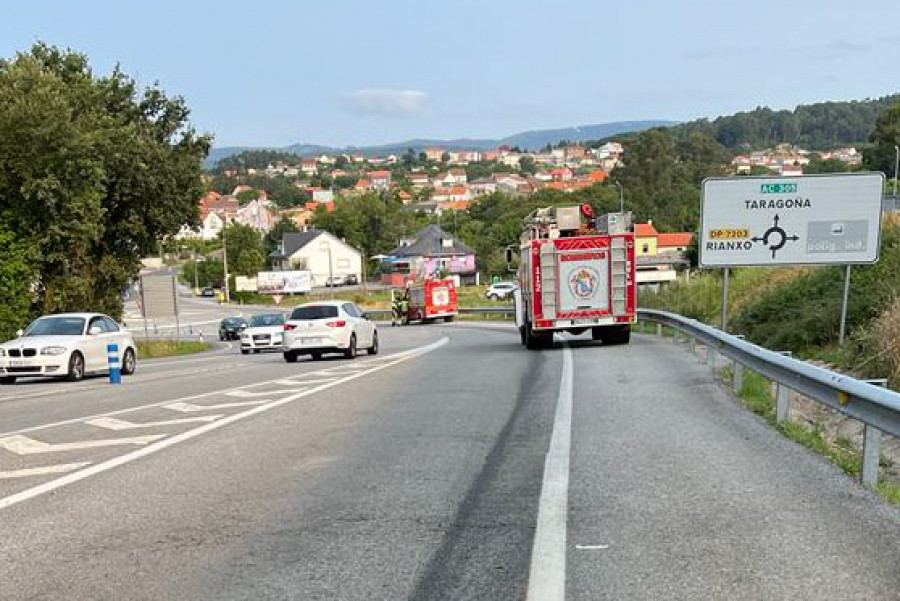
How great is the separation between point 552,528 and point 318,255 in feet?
473

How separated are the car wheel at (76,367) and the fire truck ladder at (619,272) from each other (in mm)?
12220

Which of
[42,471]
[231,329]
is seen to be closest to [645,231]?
[231,329]

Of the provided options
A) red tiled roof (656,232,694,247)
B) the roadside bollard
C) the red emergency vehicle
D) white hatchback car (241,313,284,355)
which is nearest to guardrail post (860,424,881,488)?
the roadside bollard

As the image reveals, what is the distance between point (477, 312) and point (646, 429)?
54706 mm

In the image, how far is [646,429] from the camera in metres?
10.1

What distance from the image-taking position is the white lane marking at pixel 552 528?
16.2ft

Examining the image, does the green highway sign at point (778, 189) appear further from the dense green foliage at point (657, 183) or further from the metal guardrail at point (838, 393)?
the dense green foliage at point (657, 183)

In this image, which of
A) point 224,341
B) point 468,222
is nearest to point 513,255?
point 224,341

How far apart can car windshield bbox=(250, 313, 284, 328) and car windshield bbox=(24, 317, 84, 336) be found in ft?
53.7

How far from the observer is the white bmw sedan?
20.2 metres

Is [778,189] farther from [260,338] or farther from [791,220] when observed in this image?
[260,338]

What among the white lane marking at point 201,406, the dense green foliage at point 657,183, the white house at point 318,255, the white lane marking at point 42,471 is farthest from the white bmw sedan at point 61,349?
the white house at point 318,255

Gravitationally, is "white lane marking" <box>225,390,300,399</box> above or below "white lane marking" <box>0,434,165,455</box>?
below

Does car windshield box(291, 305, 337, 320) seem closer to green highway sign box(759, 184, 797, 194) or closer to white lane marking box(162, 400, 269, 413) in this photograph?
white lane marking box(162, 400, 269, 413)
